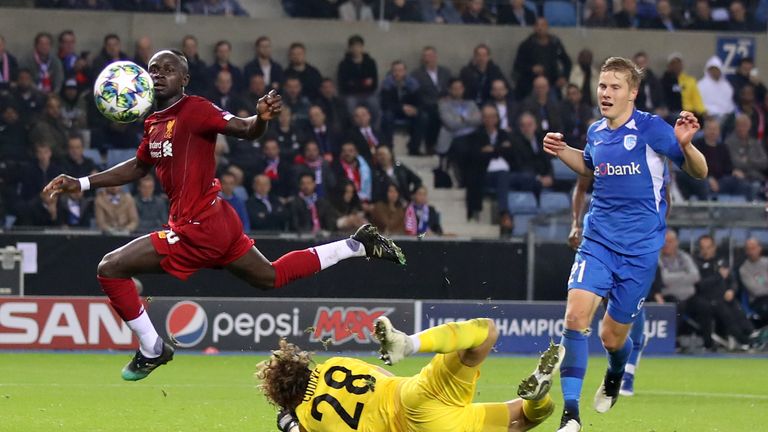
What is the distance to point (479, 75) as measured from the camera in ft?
72.6

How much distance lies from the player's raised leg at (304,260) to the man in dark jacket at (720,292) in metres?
9.24

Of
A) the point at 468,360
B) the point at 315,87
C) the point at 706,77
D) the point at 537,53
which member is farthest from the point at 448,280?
the point at 468,360

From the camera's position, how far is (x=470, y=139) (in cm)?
2095

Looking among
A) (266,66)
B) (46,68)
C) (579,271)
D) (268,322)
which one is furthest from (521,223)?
(579,271)

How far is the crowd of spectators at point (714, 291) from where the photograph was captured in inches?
729

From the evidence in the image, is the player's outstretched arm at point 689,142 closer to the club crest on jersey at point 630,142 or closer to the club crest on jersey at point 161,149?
the club crest on jersey at point 630,142

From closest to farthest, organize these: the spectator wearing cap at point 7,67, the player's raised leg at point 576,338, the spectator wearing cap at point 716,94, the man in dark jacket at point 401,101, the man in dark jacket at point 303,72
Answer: the player's raised leg at point 576,338 → the spectator wearing cap at point 7,67 → the man in dark jacket at point 303,72 → the man in dark jacket at point 401,101 → the spectator wearing cap at point 716,94

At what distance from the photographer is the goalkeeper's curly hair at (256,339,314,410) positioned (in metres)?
7.71

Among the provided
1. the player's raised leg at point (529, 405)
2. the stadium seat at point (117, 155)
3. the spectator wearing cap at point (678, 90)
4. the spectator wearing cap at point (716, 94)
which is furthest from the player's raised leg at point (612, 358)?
the spectator wearing cap at point (716, 94)

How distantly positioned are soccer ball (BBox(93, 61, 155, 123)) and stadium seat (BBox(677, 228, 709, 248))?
34.6ft

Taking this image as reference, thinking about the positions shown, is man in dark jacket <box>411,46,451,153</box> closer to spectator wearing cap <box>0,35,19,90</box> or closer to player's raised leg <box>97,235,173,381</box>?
spectator wearing cap <box>0,35,19,90</box>

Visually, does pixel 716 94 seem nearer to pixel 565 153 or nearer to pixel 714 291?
pixel 714 291

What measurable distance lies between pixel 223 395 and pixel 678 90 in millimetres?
12832

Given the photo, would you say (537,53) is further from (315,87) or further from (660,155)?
(660,155)
